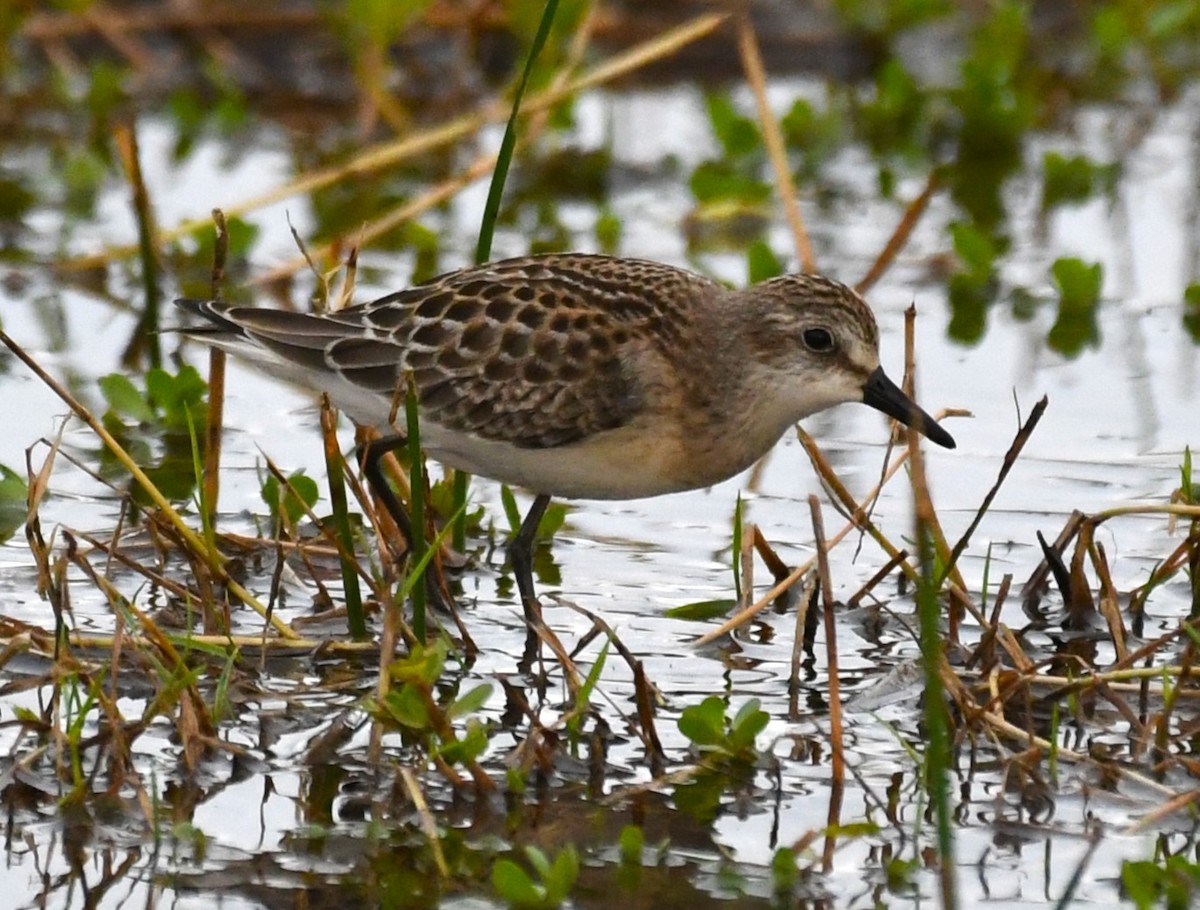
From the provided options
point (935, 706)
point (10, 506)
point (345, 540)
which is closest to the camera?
point (935, 706)

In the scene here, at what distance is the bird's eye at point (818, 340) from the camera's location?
6.70 metres

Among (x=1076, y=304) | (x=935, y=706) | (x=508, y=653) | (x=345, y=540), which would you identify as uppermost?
(x=1076, y=304)

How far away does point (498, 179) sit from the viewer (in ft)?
20.5

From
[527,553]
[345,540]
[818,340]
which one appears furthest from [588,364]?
[345,540]

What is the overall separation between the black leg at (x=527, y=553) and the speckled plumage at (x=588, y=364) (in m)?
0.14

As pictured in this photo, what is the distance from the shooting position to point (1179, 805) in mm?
5062

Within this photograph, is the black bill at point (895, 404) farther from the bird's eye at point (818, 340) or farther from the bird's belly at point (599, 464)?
the bird's belly at point (599, 464)

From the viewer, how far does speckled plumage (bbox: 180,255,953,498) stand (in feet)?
21.4

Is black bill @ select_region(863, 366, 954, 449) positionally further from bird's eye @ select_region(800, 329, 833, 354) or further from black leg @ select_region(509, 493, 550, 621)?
black leg @ select_region(509, 493, 550, 621)

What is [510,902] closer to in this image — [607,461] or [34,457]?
[607,461]

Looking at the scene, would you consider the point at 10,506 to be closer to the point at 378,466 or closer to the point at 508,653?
the point at 378,466

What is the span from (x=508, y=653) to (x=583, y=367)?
2.92 feet

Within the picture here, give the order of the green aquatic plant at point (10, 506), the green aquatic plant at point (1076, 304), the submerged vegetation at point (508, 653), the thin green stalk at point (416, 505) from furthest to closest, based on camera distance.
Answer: the green aquatic plant at point (1076, 304)
the green aquatic plant at point (10, 506)
the thin green stalk at point (416, 505)
the submerged vegetation at point (508, 653)

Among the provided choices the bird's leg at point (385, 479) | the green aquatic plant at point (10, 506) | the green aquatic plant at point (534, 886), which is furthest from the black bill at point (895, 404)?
the green aquatic plant at point (10, 506)
